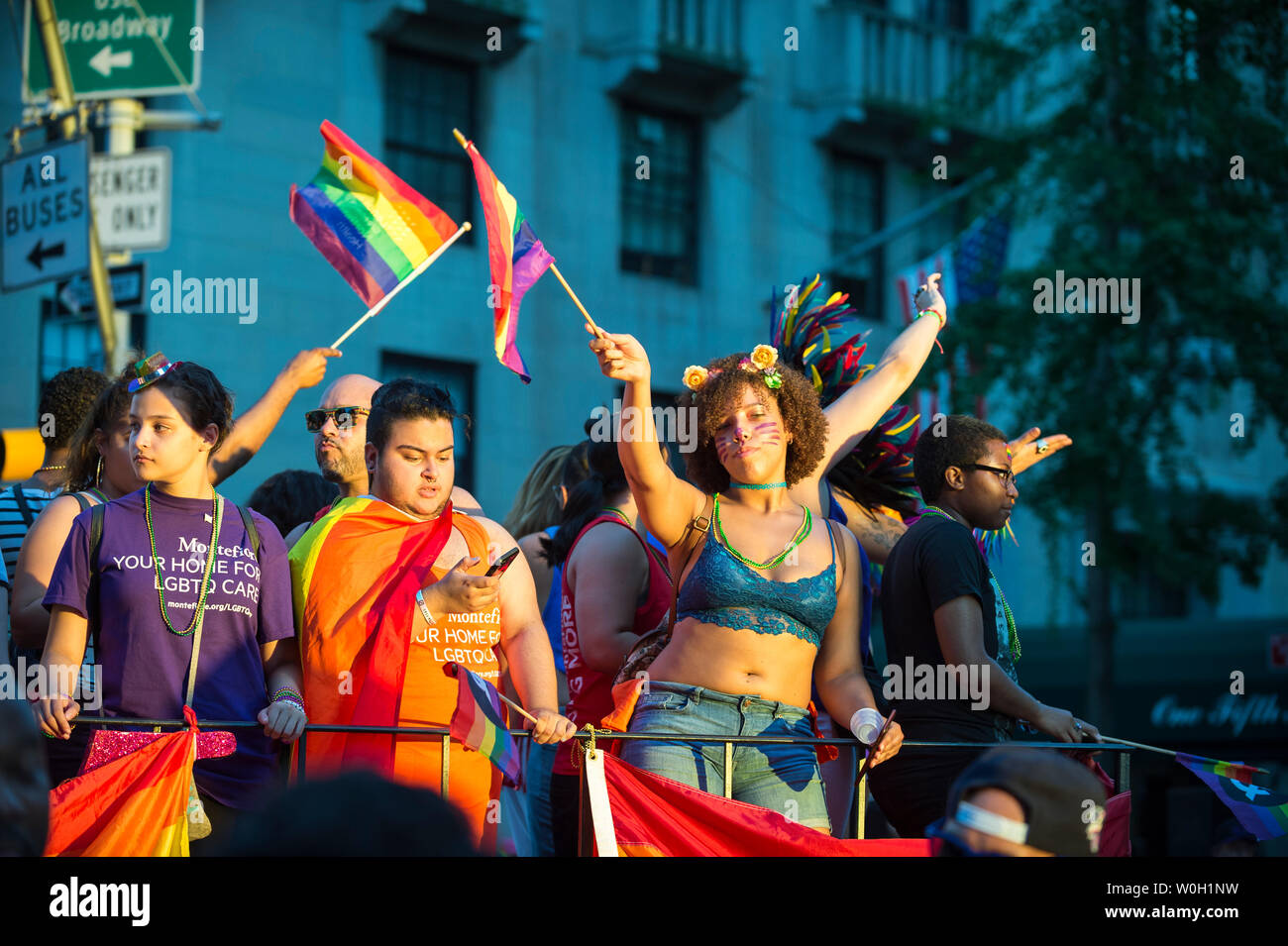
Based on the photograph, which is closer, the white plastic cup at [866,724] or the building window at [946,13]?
the white plastic cup at [866,724]

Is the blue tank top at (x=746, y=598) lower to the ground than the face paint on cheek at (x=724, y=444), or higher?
lower

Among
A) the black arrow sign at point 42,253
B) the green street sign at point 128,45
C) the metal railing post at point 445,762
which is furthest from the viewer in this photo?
the green street sign at point 128,45

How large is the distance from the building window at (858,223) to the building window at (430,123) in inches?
174

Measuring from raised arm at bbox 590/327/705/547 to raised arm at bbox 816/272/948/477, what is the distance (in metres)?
0.87

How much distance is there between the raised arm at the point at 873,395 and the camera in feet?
16.9

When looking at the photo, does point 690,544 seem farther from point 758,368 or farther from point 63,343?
point 63,343

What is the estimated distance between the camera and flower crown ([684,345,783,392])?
465 cm

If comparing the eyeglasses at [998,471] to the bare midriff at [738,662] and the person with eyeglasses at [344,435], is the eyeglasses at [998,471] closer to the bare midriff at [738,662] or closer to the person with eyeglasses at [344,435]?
the bare midriff at [738,662]

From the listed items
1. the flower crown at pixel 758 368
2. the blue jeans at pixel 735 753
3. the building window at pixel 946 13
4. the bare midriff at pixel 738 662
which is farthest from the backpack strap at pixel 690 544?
the building window at pixel 946 13

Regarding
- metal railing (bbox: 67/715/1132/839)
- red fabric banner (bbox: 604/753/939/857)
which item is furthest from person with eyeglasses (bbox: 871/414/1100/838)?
red fabric banner (bbox: 604/753/939/857)

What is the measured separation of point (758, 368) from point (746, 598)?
755 millimetres

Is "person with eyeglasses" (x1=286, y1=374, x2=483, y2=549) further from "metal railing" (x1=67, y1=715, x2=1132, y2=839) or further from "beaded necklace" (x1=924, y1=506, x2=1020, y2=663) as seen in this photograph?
"beaded necklace" (x1=924, y1=506, x2=1020, y2=663)

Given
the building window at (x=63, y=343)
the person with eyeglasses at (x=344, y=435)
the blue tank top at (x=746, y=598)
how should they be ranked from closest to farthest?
the blue tank top at (x=746, y=598) → the person with eyeglasses at (x=344, y=435) → the building window at (x=63, y=343)
